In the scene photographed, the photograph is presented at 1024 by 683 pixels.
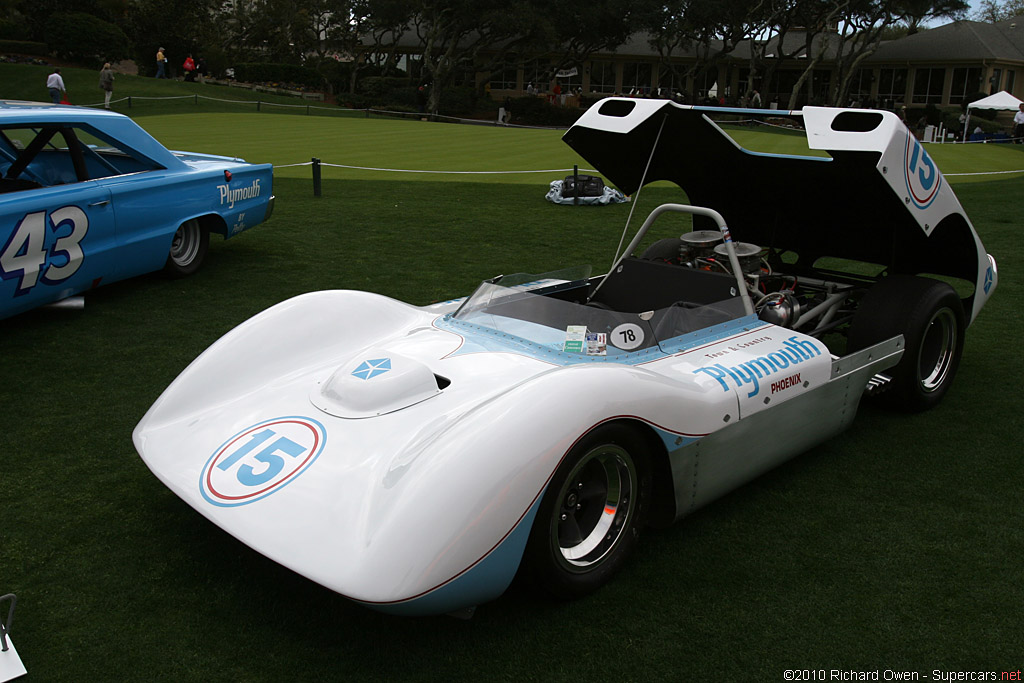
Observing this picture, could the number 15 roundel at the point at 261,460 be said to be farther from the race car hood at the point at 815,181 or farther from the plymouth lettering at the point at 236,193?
the plymouth lettering at the point at 236,193

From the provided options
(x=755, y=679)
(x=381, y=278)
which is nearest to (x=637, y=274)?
(x=755, y=679)

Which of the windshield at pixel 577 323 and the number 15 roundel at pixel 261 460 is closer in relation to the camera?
the number 15 roundel at pixel 261 460

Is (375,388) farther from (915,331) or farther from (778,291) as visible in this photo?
(915,331)

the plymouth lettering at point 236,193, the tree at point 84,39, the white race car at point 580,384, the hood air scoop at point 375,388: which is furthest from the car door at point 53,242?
the tree at point 84,39

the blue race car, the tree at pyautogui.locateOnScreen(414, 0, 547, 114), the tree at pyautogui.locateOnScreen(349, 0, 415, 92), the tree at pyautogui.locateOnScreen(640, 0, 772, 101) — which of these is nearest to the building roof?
the tree at pyautogui.locateOnScreen(640, 0, 772, 101)

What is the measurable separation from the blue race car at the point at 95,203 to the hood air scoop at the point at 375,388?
3.33 meters

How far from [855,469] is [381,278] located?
15.1 feet

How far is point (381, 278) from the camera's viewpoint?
743 cm

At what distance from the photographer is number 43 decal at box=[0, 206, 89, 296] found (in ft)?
17.6

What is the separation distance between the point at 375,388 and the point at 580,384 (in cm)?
81

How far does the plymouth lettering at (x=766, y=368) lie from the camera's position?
3.44 meters

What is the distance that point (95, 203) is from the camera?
236 inches

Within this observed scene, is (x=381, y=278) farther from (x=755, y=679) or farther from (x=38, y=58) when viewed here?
(x=38, y=58)

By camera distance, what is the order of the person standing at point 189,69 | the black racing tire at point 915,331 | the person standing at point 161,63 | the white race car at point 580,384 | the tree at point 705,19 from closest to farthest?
the white race car at point 580,384, the black racing tire at point 915,331, the person standing at point 161,63, the person standing at point 189,69, the tree at point 705,19
